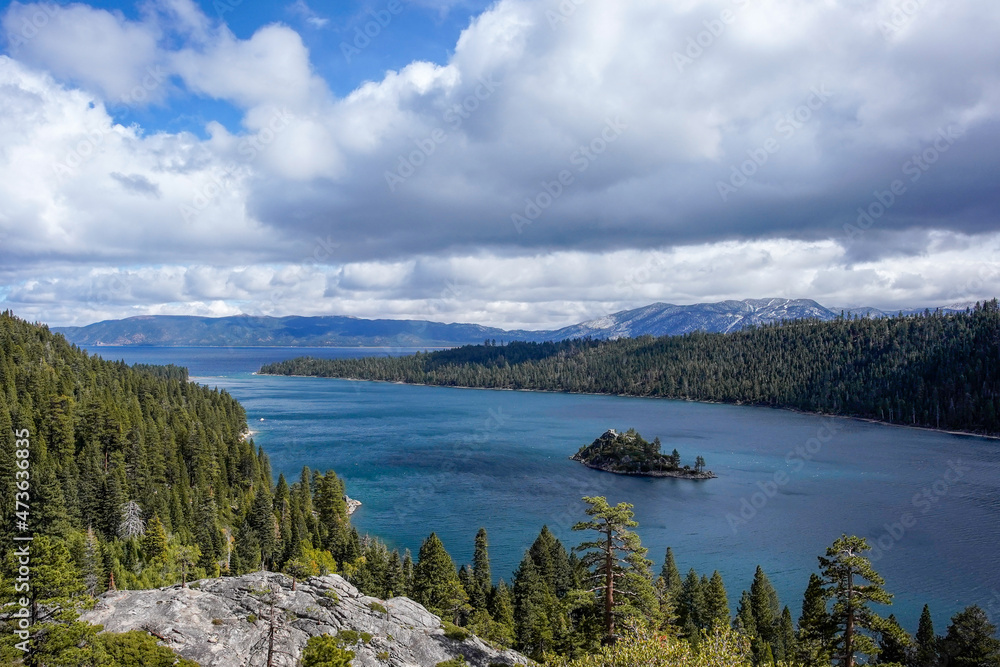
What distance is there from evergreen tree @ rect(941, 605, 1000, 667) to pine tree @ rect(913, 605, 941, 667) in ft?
2.40

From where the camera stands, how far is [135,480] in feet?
273

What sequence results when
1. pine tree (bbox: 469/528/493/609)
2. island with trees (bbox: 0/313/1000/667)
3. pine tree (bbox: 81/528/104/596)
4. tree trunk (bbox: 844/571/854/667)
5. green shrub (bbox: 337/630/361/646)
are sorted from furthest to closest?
pine tree (bbox: 469/528/493/609) → pine tree (bbox: 81/528/104/596) → green shrub (bbox: 337/630/361/646) → island with trees (bbox: 0/313/1000/667) → tree trunk (bbox: 844/571/854/667)

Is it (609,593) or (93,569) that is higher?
(609,593)

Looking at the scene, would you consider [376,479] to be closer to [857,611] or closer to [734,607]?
[734,607]

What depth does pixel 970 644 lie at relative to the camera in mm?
44625

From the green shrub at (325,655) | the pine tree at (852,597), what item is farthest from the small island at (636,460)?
the green shrub at (325,655)

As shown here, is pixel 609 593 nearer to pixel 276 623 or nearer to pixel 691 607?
pixel 276 623

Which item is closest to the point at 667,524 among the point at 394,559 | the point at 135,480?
the point at 394,559

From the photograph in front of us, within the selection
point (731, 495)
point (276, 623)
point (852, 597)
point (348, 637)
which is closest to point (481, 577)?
point (348, 637)

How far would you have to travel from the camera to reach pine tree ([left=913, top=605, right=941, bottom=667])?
46562mm

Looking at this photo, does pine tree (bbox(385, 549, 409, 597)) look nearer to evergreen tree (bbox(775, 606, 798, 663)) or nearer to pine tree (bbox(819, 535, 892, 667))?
evergreen tree (bbox(775, 606, 798, 663))

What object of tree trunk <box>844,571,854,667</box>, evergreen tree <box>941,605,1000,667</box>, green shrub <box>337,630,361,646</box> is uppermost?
tree trunk <box>844,571,854,667</box>

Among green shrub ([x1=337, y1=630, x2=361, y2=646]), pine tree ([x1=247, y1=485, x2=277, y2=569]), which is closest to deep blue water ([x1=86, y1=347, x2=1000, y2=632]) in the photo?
pine tree ([x1=247, y1=485, x2=277, y2=569])

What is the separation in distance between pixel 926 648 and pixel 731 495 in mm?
62488
